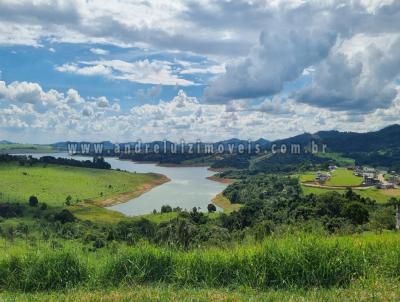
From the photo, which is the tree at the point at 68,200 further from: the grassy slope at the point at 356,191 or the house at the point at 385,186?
the house at the point at 385,186

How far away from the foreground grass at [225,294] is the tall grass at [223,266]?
0.25m

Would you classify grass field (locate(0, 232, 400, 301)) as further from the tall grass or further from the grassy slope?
the grassy slope

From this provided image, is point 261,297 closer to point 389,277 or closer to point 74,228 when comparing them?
point 389,277

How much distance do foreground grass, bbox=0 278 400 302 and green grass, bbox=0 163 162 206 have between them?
9485 centimetres

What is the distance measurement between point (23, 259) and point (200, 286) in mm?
2829

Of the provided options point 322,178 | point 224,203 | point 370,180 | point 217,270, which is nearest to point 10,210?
point 224,203

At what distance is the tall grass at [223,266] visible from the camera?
246 inches

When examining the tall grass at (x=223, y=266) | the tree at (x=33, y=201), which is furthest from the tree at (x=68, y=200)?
the tall grass at (x=223, y=266)

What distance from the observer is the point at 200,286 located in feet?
20.6

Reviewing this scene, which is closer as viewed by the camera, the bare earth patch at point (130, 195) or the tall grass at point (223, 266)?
the tall grass at point (223, 266)

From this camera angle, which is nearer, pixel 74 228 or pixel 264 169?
pixel 74 228

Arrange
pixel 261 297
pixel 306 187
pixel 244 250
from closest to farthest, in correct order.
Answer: pixel 261 297 < pixel 244 250 < pixel 306 187

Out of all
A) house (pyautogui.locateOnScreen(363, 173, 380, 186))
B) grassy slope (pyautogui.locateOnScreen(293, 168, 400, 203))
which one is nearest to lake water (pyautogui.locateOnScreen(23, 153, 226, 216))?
grassy slope (pyautogui.locateOnScreen(293, 168, 400, 203))

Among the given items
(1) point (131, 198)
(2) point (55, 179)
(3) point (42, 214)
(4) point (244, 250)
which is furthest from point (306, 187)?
(4) point (244, 250)
